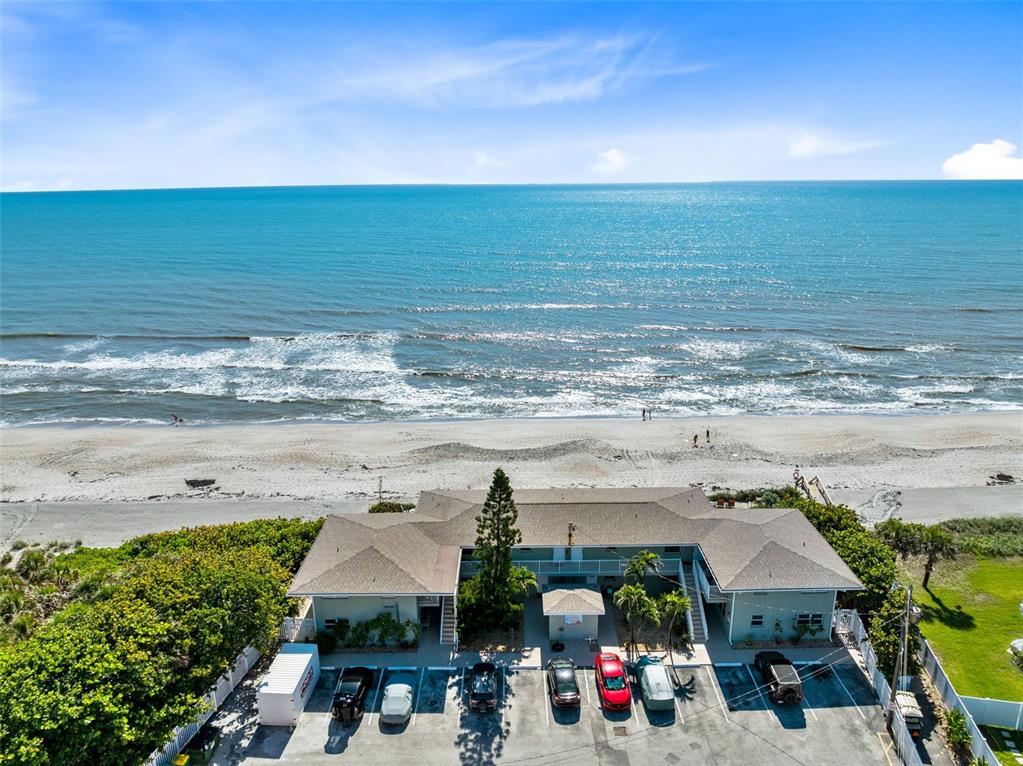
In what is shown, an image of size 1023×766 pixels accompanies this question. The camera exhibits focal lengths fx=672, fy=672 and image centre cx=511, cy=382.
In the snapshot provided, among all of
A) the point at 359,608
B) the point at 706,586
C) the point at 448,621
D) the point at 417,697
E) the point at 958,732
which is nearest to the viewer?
the point at 958,732

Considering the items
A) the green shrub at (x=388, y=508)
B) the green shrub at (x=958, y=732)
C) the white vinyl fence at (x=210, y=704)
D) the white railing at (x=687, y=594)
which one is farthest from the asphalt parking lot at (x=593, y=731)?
the green shrub at (x=388, y=508)

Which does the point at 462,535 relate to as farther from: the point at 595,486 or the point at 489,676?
the point at 595,486

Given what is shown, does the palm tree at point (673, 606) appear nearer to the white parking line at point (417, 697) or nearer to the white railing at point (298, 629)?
the white parking line at point (417, 697)

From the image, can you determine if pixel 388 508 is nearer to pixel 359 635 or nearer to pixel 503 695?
pixel 359 635

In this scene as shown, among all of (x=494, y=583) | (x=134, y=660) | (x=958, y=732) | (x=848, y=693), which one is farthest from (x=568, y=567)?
(x=134, y=660)

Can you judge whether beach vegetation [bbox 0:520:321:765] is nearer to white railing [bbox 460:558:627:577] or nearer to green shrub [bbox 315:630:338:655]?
green shrub [bbox 315:630:338:655]

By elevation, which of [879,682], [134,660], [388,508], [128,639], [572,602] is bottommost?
[879,682]

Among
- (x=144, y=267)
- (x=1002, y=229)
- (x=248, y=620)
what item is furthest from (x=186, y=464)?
(x=1002, y=229)
